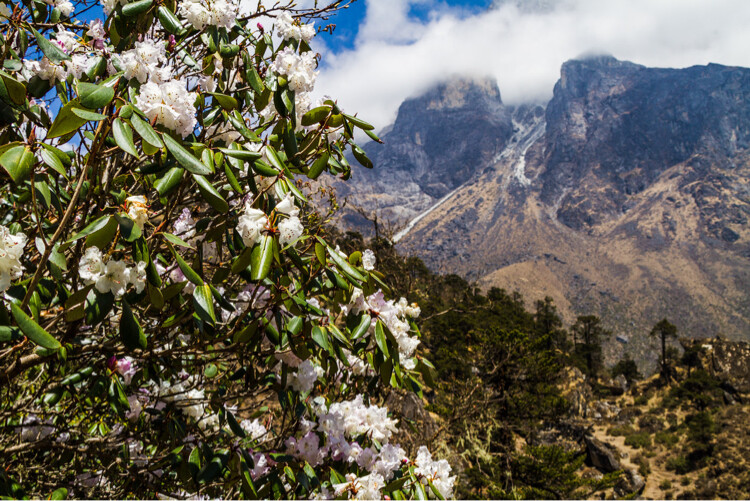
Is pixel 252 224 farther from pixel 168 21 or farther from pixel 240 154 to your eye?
pixel 168 21

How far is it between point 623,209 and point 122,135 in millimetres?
172574

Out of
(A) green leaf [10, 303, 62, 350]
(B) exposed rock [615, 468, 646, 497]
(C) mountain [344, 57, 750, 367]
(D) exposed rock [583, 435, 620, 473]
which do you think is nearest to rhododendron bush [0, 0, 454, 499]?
(A) green leaf [10, 303, 62, 350]

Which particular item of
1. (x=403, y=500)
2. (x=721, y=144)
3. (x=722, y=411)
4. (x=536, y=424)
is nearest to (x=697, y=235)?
(x=721, y=144)

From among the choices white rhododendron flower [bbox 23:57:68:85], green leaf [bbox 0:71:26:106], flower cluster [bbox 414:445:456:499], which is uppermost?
white rhododendron flower [bbox 23:57:68:85]

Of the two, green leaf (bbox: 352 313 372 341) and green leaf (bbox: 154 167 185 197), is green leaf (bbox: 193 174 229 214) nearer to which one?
green leaf (bbox: 154 167 185 197)

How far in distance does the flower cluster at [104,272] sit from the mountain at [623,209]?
82.8 metres

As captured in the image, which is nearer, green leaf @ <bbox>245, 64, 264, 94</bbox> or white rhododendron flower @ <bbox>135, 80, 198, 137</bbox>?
white rhododendron flower @ <bbox>135, 80, 198, 137</bbox>

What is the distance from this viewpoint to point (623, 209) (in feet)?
487

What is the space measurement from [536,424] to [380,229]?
816cm

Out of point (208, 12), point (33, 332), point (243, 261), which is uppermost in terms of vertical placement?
point (208, 12)

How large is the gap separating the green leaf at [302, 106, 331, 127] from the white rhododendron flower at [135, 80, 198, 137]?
0.41 m

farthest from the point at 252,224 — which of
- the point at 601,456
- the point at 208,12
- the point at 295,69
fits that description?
the point at 601,456

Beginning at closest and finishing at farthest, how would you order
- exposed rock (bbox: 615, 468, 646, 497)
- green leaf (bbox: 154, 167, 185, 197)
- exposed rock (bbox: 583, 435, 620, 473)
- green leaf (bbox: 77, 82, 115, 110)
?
green leaf (bbox: 77, 82, 115, 110)
green leaf (bbox: 154, 167, 185, 197)
exposed rock (bbox: 615, 468, 646, 497)
exposed rock (bbox: 583, 435, 620, 473)

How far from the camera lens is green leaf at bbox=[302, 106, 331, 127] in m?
1.58
